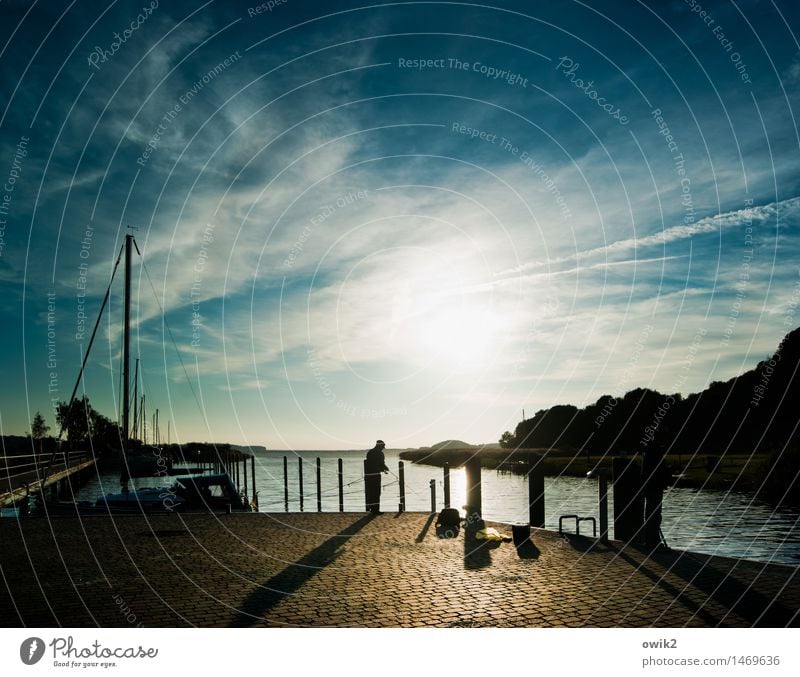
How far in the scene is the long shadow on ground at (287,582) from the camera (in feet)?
28.0

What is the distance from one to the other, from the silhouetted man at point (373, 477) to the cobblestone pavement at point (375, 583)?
16.6ft

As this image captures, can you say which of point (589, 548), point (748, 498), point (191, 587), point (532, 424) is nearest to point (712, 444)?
point (748, 498)

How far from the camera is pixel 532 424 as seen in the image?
17562cm

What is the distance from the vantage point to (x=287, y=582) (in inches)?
416

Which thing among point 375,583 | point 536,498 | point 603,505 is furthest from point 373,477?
point 375,583

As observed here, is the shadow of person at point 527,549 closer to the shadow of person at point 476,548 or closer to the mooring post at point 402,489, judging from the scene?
the shadow of person at point 476,548

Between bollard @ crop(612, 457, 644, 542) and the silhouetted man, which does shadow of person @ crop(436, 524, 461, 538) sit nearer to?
bollard @ crop(612, 457, 644, 542)

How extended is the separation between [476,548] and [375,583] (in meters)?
3.91

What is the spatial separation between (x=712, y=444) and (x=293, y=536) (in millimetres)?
93311

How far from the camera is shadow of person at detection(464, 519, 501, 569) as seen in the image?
11.9 metres

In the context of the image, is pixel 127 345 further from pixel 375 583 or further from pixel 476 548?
pixel 375 583

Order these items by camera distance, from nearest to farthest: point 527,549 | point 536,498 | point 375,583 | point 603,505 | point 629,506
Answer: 1. point 375,583
2. point 527,549
3. point 629,506
4. point 603,505
5. point 536,498

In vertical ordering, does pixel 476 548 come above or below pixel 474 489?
below
